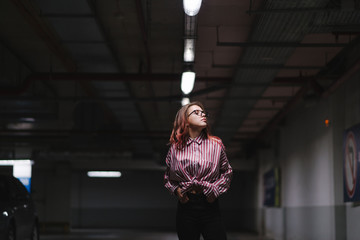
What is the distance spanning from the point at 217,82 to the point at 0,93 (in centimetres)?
415

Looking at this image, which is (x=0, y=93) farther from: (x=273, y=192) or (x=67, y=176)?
(x=67, y=176)

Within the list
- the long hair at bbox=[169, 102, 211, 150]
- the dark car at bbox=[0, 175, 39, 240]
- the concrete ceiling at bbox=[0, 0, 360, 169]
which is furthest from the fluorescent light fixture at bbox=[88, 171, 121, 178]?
the long hair at bbox=[169, 102, 211, 150]

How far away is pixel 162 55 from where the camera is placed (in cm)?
1169

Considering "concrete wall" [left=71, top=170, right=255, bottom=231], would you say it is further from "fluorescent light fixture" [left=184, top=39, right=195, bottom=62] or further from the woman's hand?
the woman's hand

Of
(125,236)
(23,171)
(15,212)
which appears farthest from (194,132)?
(125,236)

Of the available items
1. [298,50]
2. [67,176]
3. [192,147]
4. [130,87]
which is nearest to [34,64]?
[130,87]

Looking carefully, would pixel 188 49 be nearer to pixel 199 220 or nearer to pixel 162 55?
pixel 162 55

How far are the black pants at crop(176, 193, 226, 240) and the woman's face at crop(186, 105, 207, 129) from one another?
1.20 feet

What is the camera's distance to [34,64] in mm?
12461

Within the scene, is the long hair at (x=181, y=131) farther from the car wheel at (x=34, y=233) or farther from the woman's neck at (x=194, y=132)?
the car wheel at (x=34, y=233)

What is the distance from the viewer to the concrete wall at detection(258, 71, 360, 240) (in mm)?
11219

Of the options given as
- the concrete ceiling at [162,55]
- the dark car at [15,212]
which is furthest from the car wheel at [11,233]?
the concrete ceiling at [162,55]

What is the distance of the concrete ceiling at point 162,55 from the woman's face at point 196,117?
382cm

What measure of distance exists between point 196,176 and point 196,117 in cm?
31
